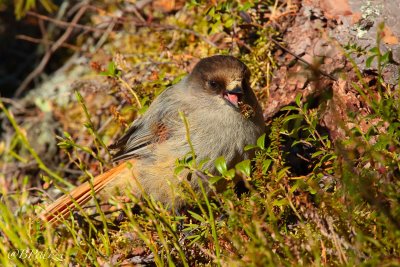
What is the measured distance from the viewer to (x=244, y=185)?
420 centimetres

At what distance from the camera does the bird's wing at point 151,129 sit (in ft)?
14.0

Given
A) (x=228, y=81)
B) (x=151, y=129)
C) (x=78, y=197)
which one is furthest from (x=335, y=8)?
(x=78, y=197)

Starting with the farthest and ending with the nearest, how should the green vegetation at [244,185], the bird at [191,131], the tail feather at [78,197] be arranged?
1. the tail feather at [78,197]
2. the bird at [191,131]
3. the green vegetation at [244,185]

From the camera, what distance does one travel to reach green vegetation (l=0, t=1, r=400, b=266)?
2.61m

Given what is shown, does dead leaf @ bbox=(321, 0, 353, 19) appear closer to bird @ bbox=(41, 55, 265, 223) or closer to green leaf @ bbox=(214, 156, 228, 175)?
bird @ bbox=(41, 55, 265, 223)

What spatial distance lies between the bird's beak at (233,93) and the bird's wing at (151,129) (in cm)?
41

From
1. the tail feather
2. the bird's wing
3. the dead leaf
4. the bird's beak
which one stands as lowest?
the tail feather

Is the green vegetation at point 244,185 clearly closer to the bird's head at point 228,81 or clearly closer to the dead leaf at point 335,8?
the bird's head at point 228,81

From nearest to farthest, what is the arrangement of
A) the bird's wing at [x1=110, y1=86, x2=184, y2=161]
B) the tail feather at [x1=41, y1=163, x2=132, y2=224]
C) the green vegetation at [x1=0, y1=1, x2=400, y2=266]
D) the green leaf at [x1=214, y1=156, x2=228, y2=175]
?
the green vegetation at [x1=0, y1=1, x2=400, y2=266]
the green leaf at [x1=214, y1=156, x2=228, y2=175]
the tail feather at [x1=41, y1=163, x2=132, y2=224]
the bird's wing at [x1=110, y1=86, x2=184, y2=161]

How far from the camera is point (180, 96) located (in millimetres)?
4387

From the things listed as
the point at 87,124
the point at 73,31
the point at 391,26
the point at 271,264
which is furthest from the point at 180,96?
the point at 73,31

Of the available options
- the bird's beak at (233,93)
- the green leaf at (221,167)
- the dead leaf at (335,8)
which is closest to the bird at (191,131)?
the bird's beak at (233,93)

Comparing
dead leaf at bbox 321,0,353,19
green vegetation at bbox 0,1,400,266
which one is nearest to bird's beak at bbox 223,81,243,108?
green vegetation at bbox 0,1,400,266

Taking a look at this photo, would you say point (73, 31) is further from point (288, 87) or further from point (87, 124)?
point (87, 124)
